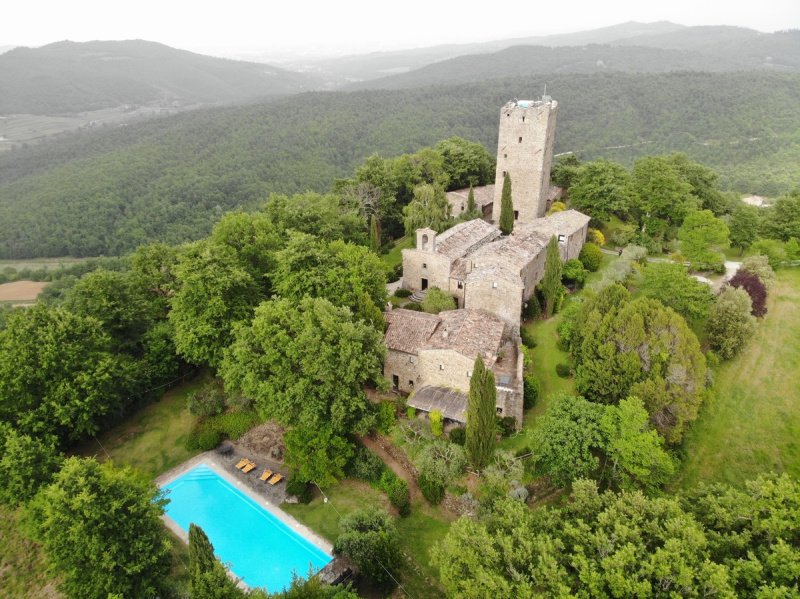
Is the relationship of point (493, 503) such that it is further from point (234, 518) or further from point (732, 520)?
point (234, 518)

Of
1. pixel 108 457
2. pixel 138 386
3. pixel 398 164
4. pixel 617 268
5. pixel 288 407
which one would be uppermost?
pixel 398 164

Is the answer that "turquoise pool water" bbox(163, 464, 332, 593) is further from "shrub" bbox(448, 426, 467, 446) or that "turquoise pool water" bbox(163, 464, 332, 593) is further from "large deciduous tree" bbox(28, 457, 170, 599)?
"shrub" bbox(448, 426, 467, 446)

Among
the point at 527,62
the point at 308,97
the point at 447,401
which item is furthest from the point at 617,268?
the point at 527,62

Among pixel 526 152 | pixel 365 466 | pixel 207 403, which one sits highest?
pixel 526 152

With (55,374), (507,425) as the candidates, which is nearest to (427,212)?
(507,425)

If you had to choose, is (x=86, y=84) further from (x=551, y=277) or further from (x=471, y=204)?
(x=551, y=277)

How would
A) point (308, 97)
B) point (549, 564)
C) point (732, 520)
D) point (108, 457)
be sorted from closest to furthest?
point (549, 564), point (732, 520), point (108, 457), point (308, 97)
